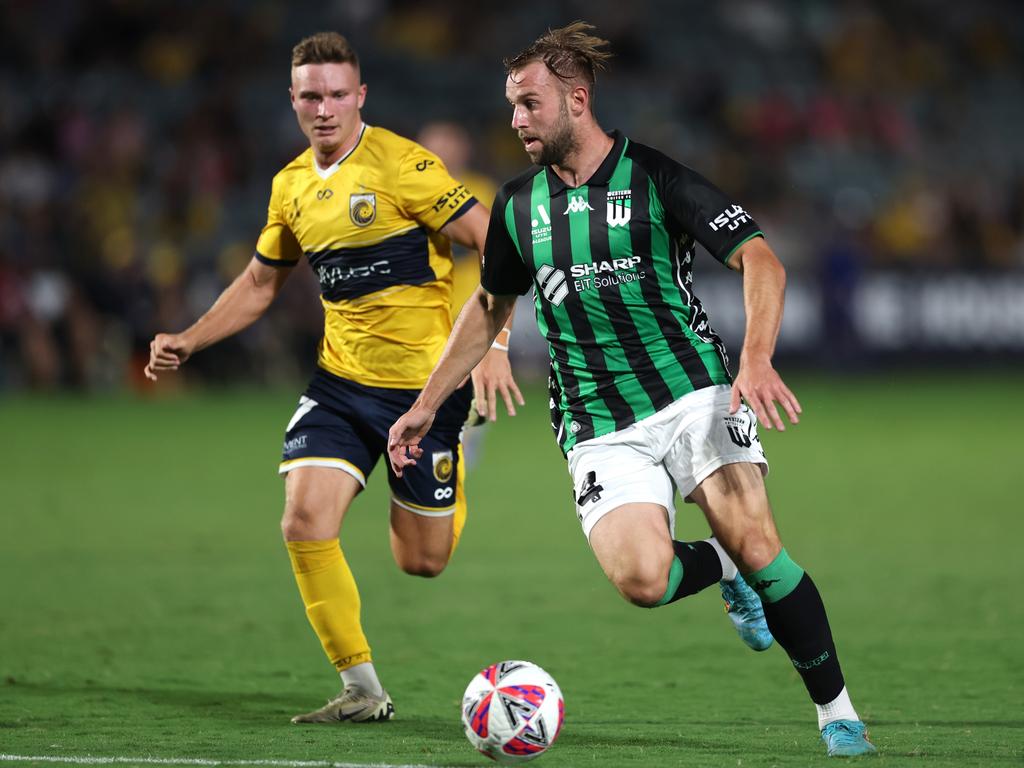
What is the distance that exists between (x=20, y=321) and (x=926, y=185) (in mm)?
12591

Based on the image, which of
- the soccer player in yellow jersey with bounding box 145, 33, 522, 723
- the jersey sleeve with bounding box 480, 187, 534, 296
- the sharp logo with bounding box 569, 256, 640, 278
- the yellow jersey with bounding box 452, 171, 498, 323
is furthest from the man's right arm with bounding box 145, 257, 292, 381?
the yellow jersey with bounding box 452, 171, 498, 323

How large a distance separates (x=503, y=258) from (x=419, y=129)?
1743 centimetres

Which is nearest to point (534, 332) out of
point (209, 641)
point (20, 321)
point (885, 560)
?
point (20, 321)

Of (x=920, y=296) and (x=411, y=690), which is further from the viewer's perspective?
(x=920, y=296)

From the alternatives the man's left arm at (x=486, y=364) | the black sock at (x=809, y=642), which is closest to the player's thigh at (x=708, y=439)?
the black sock at (x=809, y=642)

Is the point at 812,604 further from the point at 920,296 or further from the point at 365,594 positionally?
the point at 920,296

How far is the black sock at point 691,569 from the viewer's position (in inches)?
206

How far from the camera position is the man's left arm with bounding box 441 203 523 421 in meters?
6.00

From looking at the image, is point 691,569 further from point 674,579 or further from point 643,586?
point 643,586

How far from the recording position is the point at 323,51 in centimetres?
615

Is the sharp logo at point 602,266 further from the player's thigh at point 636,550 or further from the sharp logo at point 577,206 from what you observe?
the player's thigh at point 636,550

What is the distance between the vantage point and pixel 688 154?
22.6 m

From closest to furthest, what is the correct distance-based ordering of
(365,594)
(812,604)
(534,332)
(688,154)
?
1. (812,604)
2. (365,594)
3. (534,332)
4. (688,154)

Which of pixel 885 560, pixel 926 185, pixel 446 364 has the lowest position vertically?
pixel 885 560
